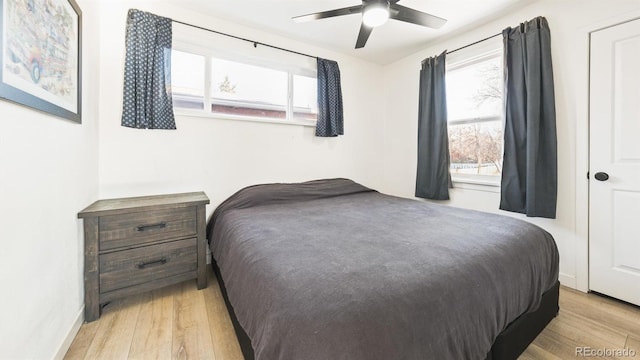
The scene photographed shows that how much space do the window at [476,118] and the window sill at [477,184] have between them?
0.01 metres

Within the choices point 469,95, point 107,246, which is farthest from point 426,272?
point 469,95

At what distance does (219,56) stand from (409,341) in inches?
111

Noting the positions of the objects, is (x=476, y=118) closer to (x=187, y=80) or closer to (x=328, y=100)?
(x=328, y=100)

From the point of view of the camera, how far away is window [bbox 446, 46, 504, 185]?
2596 millimetres

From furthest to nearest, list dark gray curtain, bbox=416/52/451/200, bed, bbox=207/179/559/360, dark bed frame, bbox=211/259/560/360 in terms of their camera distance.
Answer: dark gray curtain, bbox=416/52/451/200 → dark bed frame, bbox=211/259/560/360 → bed, bbox=207/179/559/360

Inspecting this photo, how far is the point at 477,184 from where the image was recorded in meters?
2.71

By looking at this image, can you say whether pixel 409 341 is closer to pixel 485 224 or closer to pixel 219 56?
pixel 485 224

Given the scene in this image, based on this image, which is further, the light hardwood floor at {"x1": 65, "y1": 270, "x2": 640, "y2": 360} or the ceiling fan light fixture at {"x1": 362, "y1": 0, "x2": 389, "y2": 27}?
the ceiling fan light fixture at {"x1": 362, "y1": 0, "x2": 389, "y2": 27}

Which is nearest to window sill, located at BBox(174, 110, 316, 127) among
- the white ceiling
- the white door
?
the white ceiling

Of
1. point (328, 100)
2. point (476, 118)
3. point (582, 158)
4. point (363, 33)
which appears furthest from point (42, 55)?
point (582, 158)

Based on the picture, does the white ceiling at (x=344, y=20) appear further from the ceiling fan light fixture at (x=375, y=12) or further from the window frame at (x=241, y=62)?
the ceiling fan light fixture at (x=375, y=12)

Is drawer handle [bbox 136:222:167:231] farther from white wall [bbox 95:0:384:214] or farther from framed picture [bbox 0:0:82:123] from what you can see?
framed picture [bbox 0:0:82:123]

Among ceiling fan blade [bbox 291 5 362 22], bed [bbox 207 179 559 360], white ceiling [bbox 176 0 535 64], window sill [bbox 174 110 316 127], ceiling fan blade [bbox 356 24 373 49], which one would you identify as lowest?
bed [bbox 207 179 559 360]

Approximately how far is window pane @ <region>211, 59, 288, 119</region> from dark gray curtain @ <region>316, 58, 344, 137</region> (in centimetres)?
43
